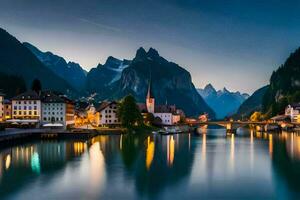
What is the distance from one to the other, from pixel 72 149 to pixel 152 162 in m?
23.7

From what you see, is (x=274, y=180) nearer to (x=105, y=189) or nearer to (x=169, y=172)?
(x=169, y=172)

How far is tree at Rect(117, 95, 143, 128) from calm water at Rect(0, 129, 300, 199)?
2073 inches

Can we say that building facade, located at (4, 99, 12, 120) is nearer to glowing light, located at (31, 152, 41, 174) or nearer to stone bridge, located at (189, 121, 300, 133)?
glowing light, located at (31, 152, 41, 174)

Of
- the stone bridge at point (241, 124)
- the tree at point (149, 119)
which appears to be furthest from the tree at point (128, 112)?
the stone bridge at point (241, 124)

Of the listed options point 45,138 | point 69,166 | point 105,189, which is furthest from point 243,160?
point 45,138

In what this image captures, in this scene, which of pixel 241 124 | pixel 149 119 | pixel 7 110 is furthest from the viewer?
pixel 149 119

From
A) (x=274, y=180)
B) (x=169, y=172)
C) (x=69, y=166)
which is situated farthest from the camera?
(x=69, y=166)

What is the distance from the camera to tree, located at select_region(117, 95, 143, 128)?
127688 mm

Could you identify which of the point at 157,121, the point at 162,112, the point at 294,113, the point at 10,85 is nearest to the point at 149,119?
the point at 157,121

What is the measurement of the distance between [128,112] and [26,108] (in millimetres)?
28552

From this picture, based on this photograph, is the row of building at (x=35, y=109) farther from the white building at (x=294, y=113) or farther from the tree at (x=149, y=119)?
the white building at (x=294, y=113)

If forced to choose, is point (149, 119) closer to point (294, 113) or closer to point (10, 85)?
point (10, 85)

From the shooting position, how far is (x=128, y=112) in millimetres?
128250

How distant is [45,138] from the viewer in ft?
344
